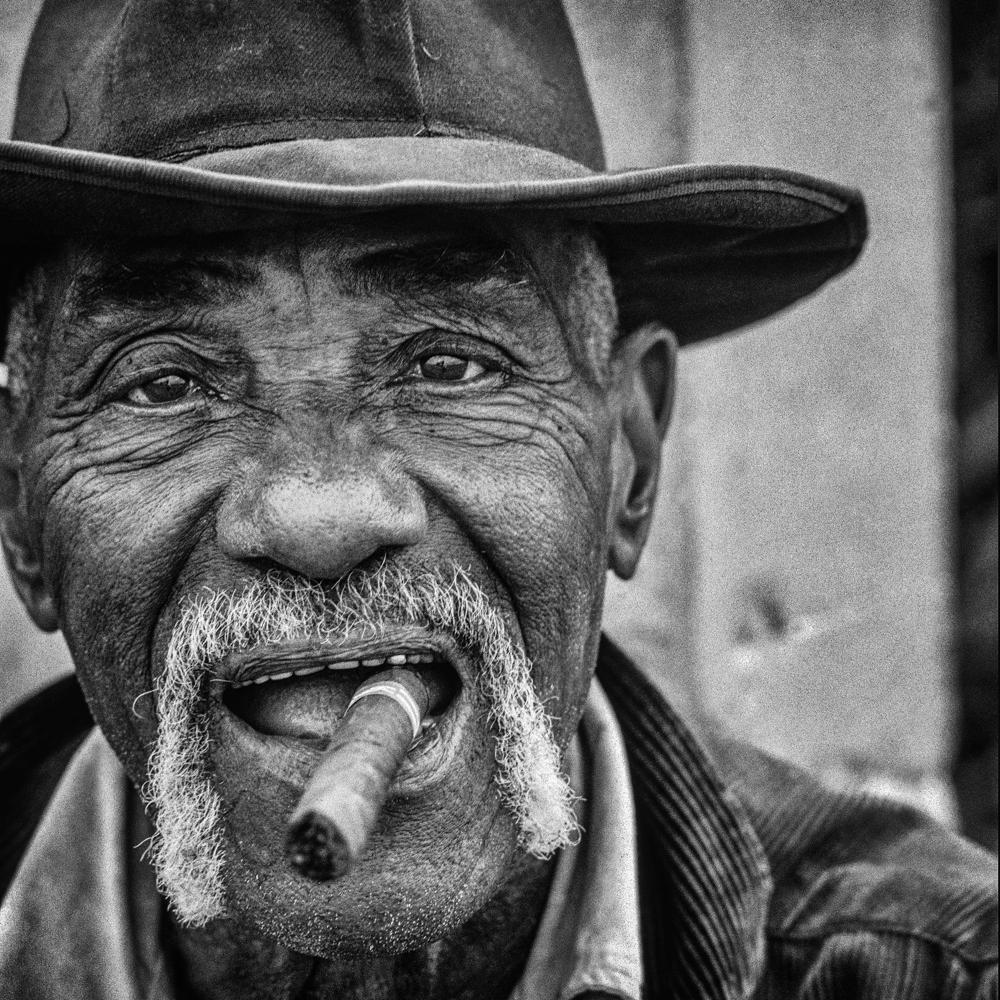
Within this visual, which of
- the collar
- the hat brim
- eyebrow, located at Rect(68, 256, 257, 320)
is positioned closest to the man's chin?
the collar

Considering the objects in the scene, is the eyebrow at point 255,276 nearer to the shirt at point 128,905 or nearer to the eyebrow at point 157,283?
the eyebrow at point 157,283

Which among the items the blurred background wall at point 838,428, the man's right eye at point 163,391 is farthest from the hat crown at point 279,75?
the blurred background wall at point 838,428

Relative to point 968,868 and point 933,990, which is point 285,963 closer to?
point 933,990

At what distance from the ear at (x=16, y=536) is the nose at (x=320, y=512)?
1.80ft

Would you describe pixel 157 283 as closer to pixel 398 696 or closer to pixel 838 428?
pixel 398 696

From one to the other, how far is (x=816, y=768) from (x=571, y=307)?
1814 millimetres

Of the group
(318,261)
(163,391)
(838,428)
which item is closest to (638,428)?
(318,261)

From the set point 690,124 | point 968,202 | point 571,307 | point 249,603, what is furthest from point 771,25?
point 249,603

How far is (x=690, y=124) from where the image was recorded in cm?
304

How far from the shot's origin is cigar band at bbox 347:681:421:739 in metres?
1.60

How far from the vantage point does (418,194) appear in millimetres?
1671

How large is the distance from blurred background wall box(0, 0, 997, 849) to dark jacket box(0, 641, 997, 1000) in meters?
0.52

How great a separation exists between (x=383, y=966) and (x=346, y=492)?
2.73ft

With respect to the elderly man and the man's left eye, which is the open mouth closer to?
the elderly man
